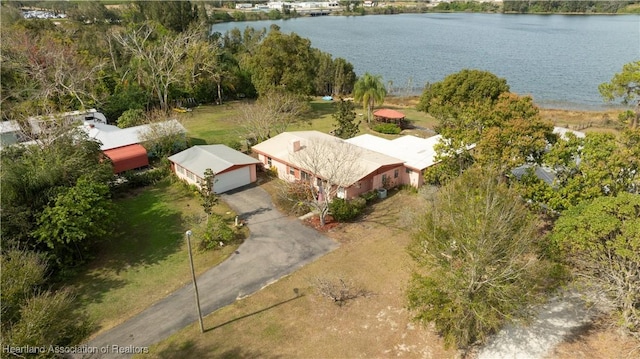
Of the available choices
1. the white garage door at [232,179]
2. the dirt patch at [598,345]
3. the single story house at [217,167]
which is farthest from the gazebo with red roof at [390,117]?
the dirt patch at [598,345]

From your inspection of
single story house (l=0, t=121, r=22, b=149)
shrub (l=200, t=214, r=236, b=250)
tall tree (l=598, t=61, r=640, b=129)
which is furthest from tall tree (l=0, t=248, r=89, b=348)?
tall tree (l=598, t=61, r=640, b=129)

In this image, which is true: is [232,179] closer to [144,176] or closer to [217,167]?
[217,167]

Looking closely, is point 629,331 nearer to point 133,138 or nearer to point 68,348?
point 68,348

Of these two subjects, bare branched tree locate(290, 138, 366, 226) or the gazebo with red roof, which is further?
the gazebo with red roof

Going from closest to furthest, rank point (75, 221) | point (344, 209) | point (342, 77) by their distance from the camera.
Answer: point (75, 221)
point (344, 209)
point (342, 77)

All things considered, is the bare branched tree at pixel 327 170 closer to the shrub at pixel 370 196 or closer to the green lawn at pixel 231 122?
the shrub at pixel 370 196

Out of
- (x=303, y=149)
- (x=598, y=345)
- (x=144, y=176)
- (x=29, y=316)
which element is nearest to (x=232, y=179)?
(x=303, y=149)

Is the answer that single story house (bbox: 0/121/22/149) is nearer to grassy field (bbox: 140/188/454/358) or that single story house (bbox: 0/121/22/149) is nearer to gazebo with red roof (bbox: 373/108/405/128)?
grassy field (bbox: 140/188/454/358)

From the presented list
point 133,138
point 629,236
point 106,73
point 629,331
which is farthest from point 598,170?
point 106,73
